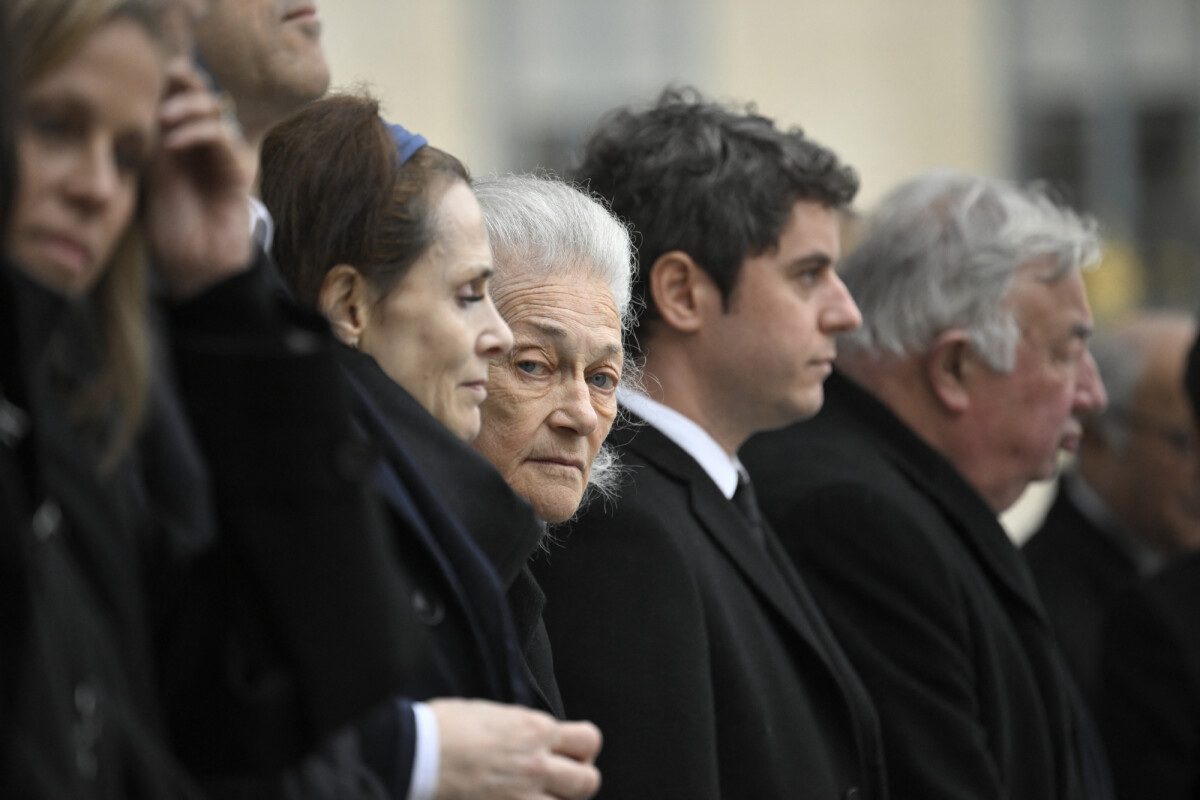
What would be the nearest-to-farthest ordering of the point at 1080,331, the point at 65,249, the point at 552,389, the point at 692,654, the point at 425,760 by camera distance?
the point at 65,249 → the point at 425,760 → the point at 692,654 → the point at 552,389 → the point at 1080,331

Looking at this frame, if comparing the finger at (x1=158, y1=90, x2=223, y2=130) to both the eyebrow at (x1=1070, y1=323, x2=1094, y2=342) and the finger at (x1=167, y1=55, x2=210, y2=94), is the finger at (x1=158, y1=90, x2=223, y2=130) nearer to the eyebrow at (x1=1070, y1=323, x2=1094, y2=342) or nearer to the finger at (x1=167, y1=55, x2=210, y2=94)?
the finger at (x1=167, y1=55, x2=210, y2=94)

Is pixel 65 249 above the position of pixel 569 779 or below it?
above

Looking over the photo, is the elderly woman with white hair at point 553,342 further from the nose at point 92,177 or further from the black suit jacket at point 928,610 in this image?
the nose at point 92,177

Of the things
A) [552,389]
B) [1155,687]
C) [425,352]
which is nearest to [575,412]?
[552,389]

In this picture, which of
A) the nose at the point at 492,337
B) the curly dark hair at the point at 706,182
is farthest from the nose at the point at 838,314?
the nose at the point at 492,337

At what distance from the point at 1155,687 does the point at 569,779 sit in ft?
9.44

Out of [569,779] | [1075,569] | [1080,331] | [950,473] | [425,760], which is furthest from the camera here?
[1075,569]

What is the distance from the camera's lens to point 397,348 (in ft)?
8.81

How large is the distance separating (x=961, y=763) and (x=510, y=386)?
4.44 ft

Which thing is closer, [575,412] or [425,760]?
[425,760]

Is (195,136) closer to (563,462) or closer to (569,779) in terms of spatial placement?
(569,779)

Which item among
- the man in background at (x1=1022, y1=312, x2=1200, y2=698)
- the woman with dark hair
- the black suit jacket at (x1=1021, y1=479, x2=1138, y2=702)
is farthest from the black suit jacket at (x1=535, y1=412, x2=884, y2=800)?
the man in background at (x1=1022, y1=312, x2=1200, y2=698)

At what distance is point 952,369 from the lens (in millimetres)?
4344

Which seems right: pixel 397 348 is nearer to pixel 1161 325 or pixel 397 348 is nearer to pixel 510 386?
pixel 510 386
